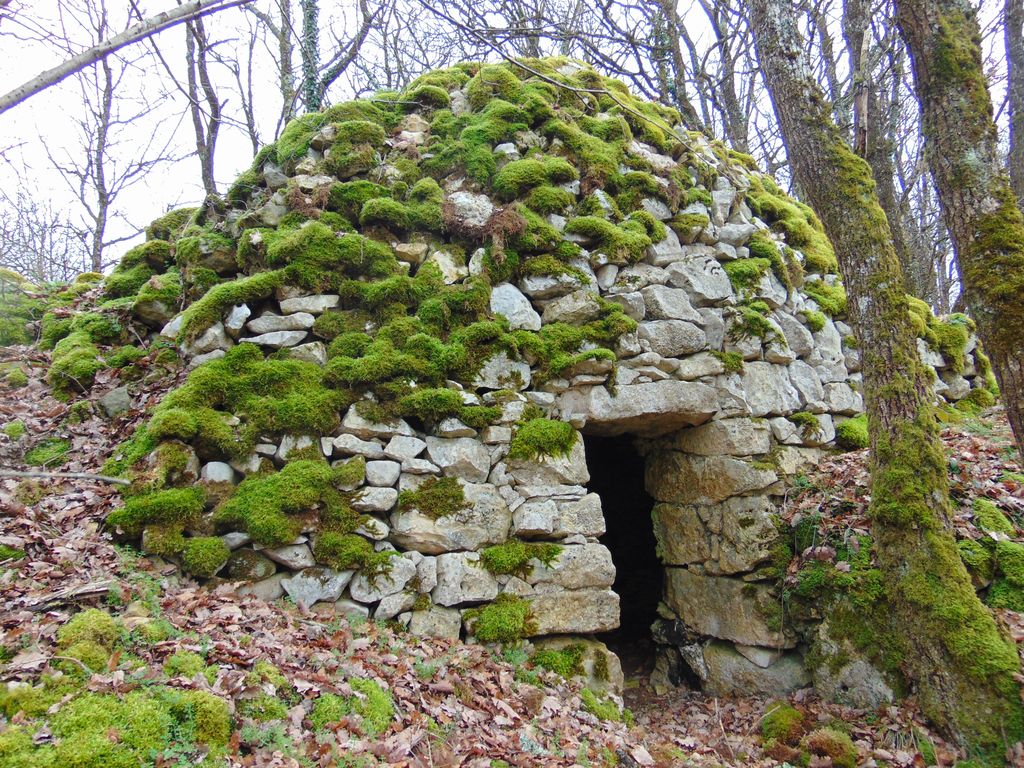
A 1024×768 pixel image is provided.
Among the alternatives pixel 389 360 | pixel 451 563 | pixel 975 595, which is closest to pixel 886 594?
pixel 975 595

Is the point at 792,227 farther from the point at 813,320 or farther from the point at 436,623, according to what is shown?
the point at 436,623

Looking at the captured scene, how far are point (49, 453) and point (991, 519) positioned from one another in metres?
7.64

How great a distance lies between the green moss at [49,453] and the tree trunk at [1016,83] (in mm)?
11961

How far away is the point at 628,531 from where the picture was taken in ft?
27.3

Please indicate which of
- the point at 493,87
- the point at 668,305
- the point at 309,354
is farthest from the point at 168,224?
the point at 668,305

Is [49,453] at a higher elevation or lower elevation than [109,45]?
lower

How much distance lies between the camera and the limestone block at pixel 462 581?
14.5 ft

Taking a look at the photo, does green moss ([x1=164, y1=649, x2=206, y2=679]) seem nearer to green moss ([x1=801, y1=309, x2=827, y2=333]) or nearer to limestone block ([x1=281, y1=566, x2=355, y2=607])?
limestone block ([x1=281, y1=566, x2=355, y2=607])

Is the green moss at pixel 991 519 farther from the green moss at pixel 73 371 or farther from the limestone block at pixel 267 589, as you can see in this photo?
the green moss at pixel 73 371

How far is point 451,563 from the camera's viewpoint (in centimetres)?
450

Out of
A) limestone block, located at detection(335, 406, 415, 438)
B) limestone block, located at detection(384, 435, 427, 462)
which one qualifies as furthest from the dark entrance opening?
limestone block, located at detection(335, 406, 415, 438)

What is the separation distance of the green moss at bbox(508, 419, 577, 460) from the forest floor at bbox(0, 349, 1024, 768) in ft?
5.14

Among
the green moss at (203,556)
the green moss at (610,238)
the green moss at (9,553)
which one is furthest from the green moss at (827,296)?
the green moss at (9,553)

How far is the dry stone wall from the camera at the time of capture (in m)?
4.46
